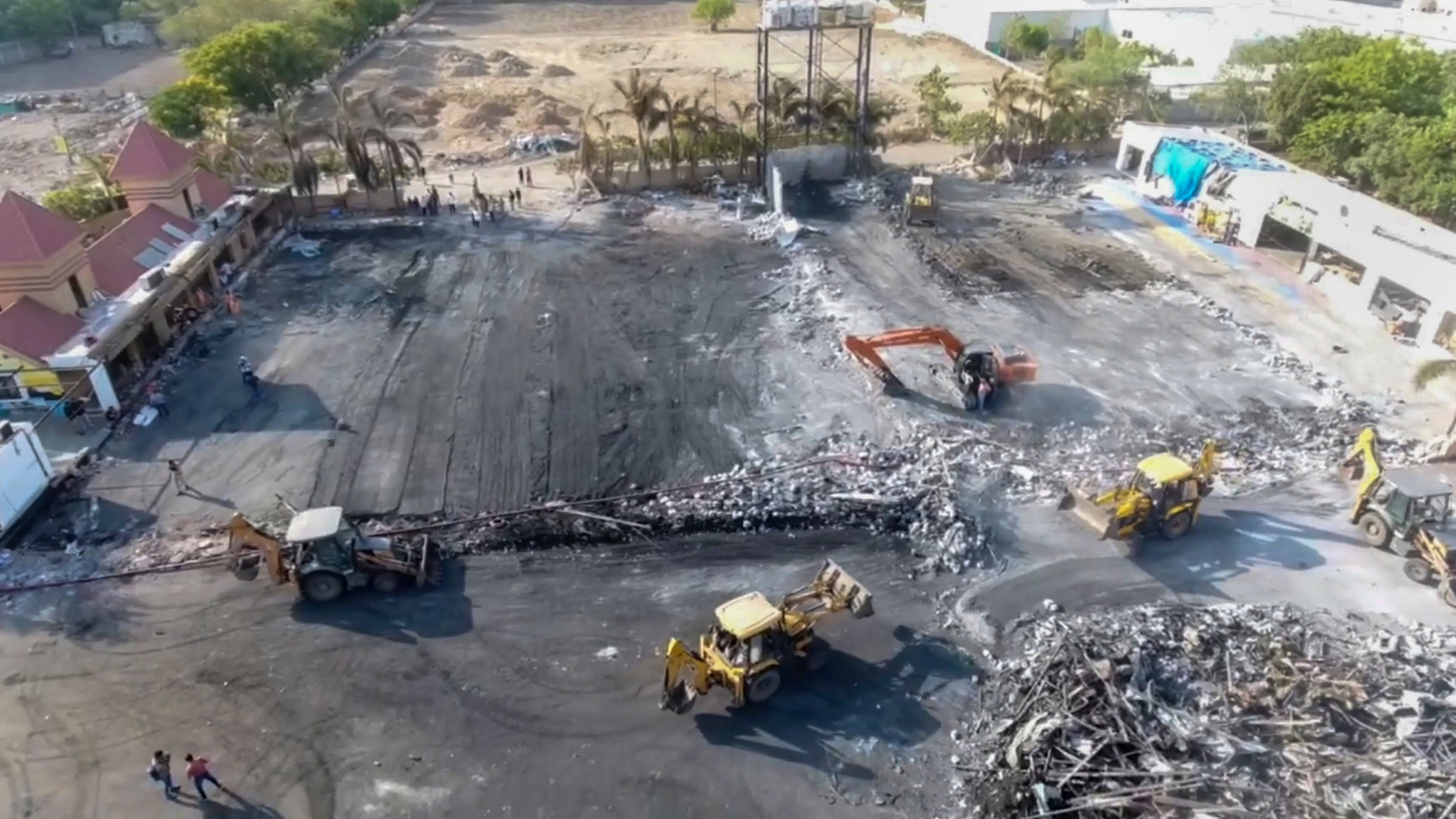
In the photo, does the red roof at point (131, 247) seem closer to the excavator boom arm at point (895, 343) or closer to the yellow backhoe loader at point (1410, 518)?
the excavator boom arm at point (895, 343)

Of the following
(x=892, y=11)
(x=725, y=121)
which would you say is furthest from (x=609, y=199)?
(x=892, y=11)

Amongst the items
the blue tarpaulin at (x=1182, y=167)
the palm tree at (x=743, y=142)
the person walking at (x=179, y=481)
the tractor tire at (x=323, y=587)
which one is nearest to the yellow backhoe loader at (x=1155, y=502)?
the tractor tire at (x=323, y=587)

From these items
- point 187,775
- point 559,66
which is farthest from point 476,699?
point 559,66

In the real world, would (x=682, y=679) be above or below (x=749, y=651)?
below

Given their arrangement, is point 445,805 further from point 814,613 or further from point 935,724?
point 935,724

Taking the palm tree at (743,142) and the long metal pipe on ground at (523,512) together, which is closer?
the long metal pipe on ground at (523,512)

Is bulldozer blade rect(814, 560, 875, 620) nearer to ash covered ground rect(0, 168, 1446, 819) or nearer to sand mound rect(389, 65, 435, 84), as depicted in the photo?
ash covered ground rect(0, 168, 1446, 819)

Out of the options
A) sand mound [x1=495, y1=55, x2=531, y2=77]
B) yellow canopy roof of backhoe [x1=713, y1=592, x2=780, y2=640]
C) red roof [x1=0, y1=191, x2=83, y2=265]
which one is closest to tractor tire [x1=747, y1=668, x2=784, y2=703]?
yellow canopy roof of backhoe [x1=713, y1=592, x2=780, y2=640]

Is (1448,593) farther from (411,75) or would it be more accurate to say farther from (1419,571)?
(411,75)
